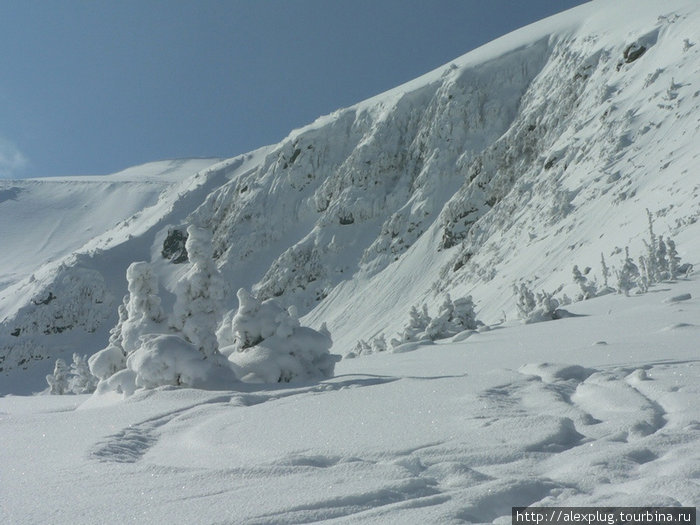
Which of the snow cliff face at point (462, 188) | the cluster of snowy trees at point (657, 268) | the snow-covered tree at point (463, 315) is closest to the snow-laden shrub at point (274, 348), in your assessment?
the snow-covered tree at point (463, 315)

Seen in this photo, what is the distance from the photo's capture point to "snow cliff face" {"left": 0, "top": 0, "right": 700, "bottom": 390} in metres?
41.3

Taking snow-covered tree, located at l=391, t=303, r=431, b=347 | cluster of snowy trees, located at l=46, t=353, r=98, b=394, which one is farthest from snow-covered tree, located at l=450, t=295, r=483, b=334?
cluster of snowy trees, located at l=46, t=353, r=98, b=394

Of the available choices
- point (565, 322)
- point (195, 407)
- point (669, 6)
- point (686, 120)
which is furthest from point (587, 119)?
point (195, 407)

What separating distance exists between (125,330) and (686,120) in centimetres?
4013

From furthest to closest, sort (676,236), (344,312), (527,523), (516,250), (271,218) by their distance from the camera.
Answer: (271,218) → (344,312) → (516,250) → (676,236) → (527,523)

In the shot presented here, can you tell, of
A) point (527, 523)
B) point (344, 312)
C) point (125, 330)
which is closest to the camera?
point (527, 523)

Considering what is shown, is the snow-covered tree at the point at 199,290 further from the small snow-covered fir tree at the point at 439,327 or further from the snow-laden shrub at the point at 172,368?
the small snow-covered fir tree at the point at 439,327

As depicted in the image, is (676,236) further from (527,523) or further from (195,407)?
(527,523)

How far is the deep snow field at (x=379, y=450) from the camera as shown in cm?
415

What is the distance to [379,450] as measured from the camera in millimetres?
5695

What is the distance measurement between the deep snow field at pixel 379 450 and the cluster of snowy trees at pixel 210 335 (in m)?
2.42

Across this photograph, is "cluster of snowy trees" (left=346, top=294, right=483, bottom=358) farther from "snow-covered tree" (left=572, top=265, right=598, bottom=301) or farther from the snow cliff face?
the snow cliff face

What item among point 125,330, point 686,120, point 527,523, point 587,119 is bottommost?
point 527,523

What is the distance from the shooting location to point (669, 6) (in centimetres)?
6391
